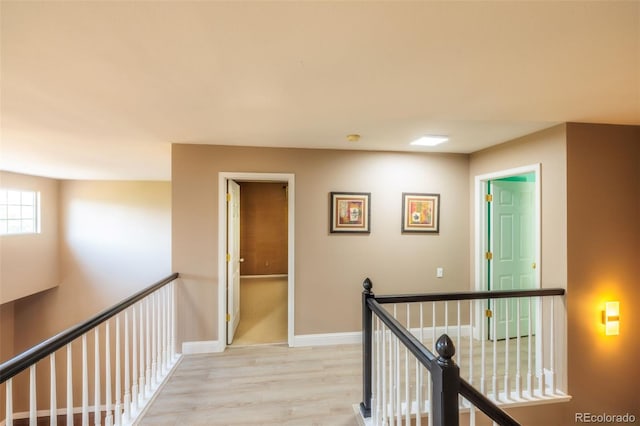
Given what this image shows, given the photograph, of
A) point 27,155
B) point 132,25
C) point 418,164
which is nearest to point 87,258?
point 27,155

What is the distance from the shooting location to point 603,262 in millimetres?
2461

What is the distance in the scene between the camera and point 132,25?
1.17 meters

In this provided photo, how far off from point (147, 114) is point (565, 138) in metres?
3.65

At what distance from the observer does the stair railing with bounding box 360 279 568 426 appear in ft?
3.76

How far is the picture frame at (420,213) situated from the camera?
3.50 metres

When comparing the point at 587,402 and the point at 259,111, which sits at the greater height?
the point at 259,111

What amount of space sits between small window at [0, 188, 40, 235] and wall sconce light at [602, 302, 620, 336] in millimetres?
8433

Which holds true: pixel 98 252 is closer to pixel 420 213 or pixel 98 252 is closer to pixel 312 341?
pixel 312 341

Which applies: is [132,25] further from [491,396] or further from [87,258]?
[87,258]

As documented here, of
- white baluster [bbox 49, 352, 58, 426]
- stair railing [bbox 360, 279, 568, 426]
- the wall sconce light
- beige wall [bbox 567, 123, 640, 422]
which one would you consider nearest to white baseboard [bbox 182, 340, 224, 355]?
Answer: white baluster [bbox 49, 352, 58, 426]

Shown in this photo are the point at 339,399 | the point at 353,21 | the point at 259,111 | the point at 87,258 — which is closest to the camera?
the point at 353,21

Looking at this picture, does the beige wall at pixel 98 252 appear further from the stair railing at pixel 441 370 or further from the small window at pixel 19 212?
the stair railing at pixel 441 370

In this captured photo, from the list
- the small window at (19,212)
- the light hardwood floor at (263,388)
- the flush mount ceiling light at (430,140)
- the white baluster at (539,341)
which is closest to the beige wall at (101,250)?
the small window at (19,212)

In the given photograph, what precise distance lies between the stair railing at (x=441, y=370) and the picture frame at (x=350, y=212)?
1.07m
